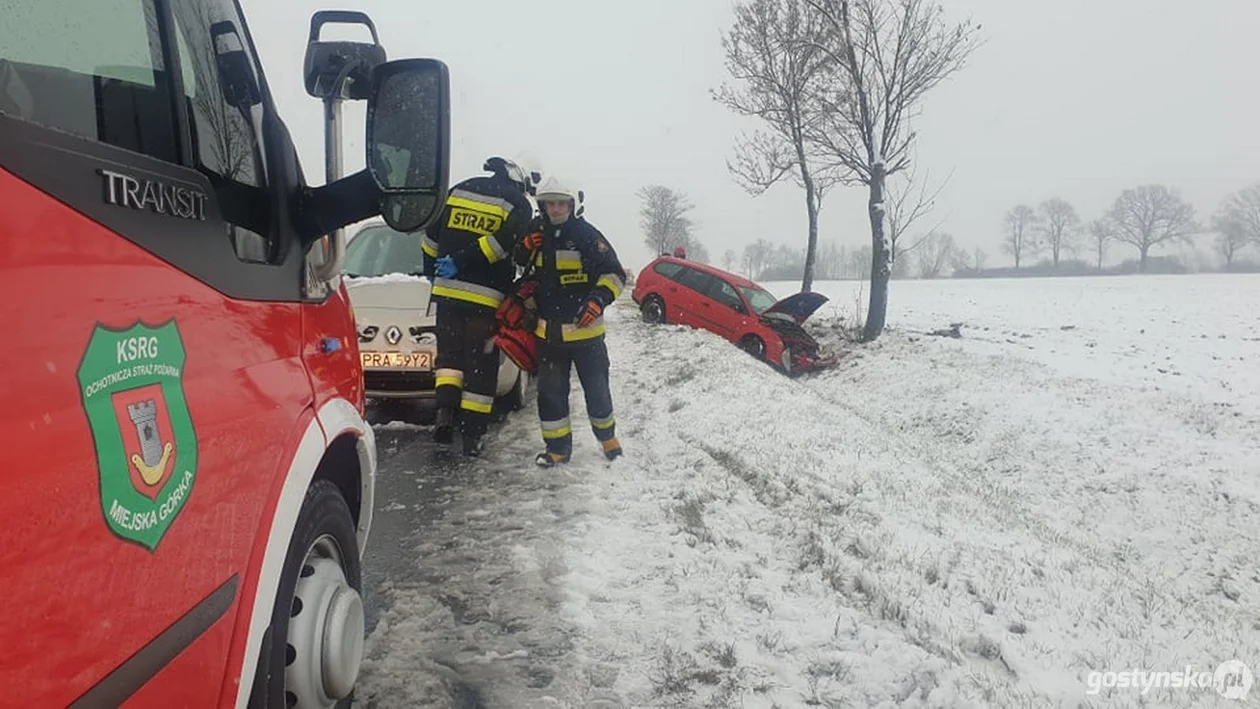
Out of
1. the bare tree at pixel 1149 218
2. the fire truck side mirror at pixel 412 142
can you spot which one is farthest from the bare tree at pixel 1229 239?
the fire truck side mirror at pixel 412 142

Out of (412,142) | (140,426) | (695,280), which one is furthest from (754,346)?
(140,426)

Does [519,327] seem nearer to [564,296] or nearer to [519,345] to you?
[519,345]

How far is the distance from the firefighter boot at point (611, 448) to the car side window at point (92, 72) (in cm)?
435

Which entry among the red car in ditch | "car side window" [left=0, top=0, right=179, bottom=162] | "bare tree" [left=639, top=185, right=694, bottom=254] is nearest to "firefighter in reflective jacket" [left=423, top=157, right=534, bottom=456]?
"car side window" [left=0, top=0, right=179, bottom=162]

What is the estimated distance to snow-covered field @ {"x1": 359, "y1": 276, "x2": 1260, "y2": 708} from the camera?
9.55ft

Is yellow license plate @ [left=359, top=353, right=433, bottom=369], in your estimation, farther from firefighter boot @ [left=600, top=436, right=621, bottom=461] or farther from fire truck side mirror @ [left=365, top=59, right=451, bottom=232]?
fire truck side mirror @ [left=365, top=59, right=451, bottom=232]

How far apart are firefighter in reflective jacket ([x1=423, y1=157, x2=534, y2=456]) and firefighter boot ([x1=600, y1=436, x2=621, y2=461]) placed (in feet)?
3.08

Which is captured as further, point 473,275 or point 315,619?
point 473,275

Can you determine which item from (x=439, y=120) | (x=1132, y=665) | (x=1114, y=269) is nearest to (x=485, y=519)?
(x=439, y=120)

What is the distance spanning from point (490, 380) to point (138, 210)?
4.24 metres

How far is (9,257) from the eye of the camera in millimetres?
885

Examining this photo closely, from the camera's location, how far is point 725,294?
15078 millimetres

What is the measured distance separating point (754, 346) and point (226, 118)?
13.3 metres

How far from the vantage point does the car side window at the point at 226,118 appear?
158 centimetres
